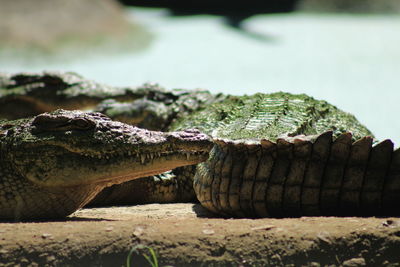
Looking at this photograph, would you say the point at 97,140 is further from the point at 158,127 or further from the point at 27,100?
the point at 27,100

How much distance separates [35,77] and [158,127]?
1.83 meters

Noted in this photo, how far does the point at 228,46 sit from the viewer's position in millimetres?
11469

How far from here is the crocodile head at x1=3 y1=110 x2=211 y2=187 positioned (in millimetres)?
3021

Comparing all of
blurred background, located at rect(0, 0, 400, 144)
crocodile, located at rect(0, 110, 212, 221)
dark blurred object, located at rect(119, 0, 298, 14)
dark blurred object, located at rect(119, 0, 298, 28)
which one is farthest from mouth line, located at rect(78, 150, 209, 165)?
dark blurred object, located at rect(119, 0, 298, 14)

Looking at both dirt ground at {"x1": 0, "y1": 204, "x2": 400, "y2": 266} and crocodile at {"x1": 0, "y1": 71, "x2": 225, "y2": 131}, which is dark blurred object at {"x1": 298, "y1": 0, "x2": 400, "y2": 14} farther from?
dirt ground at {"x1": 0, "y1": 204, "x2": 400, "y2": 266}

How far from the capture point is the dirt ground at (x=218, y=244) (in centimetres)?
242

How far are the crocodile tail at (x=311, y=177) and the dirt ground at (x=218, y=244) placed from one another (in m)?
0.27

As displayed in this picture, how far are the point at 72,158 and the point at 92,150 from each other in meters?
0.12

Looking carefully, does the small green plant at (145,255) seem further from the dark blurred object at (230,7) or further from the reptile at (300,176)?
the dark blurred object at (230,7)

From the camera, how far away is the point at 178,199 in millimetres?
4508

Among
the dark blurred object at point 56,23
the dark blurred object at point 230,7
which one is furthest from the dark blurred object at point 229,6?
the dark blurred object at point 56,23

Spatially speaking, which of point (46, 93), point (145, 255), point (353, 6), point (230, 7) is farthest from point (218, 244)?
point (230, 7)

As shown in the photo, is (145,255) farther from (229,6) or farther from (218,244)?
(229,6)

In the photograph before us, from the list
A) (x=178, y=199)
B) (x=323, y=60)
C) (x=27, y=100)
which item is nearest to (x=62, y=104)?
(x=27, y=100)
